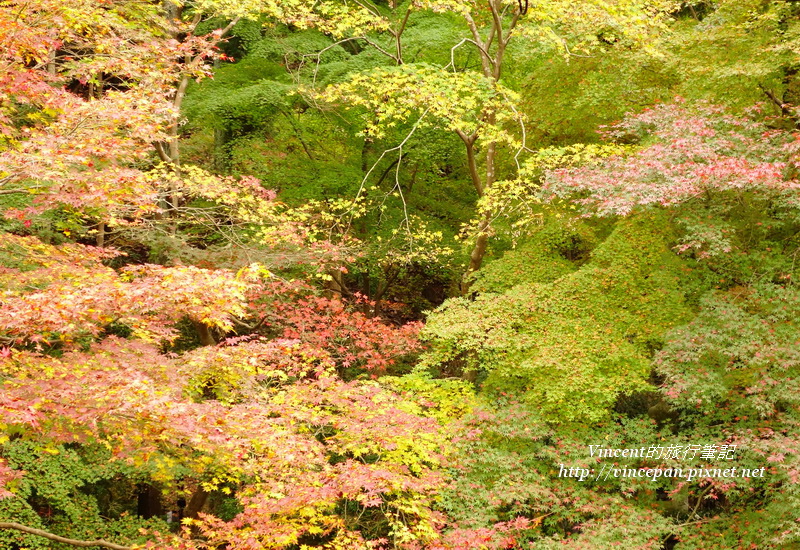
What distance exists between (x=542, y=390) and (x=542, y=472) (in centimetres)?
106

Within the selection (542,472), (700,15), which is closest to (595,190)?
(542,472)

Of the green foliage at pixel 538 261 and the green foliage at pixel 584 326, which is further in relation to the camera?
the green foliage at pixel 538 261

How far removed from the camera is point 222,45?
15.8m

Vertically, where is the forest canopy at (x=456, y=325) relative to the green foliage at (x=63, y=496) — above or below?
above

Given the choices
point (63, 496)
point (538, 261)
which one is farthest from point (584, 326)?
point (63, 496)

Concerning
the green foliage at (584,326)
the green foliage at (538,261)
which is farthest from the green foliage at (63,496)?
the green foliage at (538,261)

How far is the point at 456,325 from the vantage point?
9.09 metres

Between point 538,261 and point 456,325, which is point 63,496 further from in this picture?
point 538,261

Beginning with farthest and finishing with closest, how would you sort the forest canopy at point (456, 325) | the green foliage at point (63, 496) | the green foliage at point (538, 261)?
the green foliage at point (538, 261) < the green foliage at point (63, 496) < the forest canopy at point (456, 325)

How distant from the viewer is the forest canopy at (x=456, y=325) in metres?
5.45

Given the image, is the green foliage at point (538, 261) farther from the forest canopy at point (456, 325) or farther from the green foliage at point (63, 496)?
the green foliage at point (63, 496)

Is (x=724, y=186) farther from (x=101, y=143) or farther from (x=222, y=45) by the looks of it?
(x=222, y=45)

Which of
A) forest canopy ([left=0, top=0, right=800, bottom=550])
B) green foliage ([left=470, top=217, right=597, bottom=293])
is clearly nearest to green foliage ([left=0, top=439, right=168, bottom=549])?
forest canopy ([left=0, top=0, right=800, bottom=550])

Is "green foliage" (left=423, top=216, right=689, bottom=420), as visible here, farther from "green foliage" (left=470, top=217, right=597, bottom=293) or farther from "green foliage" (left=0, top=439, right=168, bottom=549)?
"green foliage" (left=0, top=439, right=168, bottom=549)
